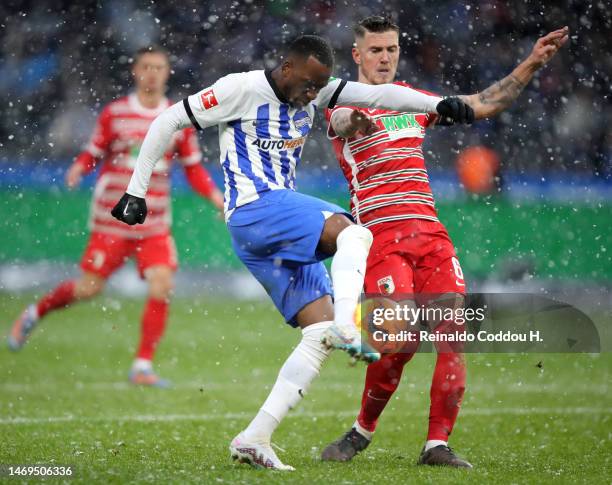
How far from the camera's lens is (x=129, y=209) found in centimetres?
488

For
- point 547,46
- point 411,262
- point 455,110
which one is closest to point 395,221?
point 411,262

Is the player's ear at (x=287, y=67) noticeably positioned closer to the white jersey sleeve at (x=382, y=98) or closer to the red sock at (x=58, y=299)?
the white jersey sleeve at (x=382, y=98)

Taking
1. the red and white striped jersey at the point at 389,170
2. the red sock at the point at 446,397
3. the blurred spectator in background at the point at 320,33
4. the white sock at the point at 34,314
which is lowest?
the red sock at the point at 446,397

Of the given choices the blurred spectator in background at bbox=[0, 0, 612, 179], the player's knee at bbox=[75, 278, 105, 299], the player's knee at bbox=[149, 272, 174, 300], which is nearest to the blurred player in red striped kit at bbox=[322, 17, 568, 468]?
the player's knee at bbox=[149, 272, 174, 300]

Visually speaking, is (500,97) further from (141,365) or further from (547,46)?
(141,365)

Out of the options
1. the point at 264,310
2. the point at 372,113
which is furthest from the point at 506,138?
the point at 372,113

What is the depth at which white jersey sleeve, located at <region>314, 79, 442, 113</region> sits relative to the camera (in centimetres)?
512

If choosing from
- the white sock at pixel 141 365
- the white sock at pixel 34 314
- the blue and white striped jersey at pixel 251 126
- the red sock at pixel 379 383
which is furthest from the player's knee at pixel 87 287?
the blue and white striped jersey at pixel 251 126

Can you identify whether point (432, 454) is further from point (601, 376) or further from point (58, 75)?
point (58, 75)

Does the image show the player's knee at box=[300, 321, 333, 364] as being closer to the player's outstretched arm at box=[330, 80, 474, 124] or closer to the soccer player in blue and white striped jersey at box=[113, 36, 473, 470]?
the soccer player in blue and white striped jersey at box=[113, 36, 473, 470]

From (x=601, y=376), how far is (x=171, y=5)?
8.58 metres

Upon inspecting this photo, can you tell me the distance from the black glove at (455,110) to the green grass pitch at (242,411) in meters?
1.62

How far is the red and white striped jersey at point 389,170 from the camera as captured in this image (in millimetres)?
5543

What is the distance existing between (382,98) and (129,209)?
1.30m
